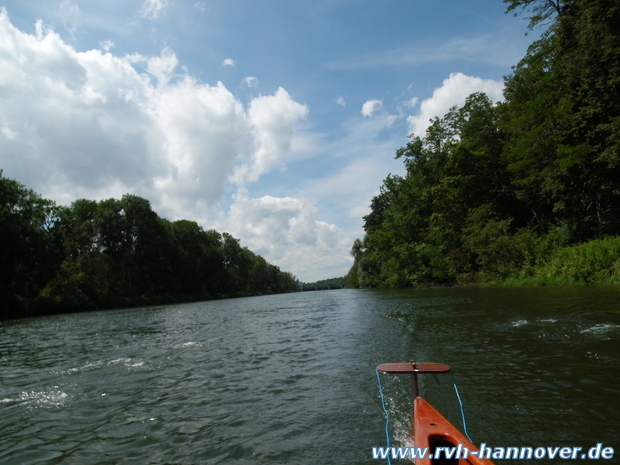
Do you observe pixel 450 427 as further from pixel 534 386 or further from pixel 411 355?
pixel 411 355

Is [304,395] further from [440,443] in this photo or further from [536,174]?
[536,174]

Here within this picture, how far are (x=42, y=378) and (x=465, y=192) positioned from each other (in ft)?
134

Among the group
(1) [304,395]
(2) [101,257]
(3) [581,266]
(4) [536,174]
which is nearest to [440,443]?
(1) [304,395]

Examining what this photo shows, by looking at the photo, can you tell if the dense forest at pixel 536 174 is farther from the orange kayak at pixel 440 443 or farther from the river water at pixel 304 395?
the orange kayak at pixel 440 443

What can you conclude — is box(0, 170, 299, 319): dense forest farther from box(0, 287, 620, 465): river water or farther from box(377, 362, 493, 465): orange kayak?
box(377, 362, 493, 465): orange kayak

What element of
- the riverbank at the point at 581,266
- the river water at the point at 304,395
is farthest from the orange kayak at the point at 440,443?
the riverbank at the point at 581,266

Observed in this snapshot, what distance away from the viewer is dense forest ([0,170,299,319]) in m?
41.1

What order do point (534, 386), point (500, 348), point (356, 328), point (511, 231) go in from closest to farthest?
point (534, 386) < point (500, 348) < point (356, 328) < point (511, 231)

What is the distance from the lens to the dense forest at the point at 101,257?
41.1 meters

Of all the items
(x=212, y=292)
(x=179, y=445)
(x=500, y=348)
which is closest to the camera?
(x=179, y=445)

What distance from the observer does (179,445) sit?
204 inches

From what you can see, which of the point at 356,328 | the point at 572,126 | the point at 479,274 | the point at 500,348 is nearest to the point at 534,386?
the point at 500,348

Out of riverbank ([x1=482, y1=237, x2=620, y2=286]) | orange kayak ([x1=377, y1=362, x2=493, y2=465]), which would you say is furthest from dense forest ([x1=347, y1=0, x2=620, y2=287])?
orange kayak ([x1=377, y1=362, x2=493, y2=465])

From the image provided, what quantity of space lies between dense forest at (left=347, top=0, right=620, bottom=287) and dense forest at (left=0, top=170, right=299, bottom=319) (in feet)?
149
